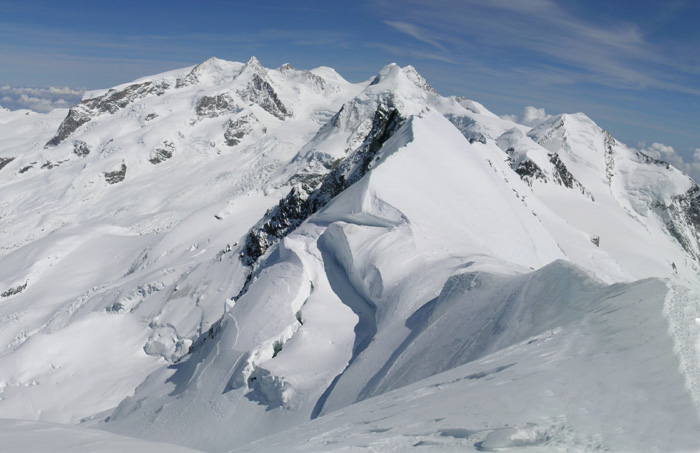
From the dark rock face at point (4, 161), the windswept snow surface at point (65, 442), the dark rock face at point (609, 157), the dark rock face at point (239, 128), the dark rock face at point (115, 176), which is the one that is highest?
the windswept snow surface at point (65, 442)

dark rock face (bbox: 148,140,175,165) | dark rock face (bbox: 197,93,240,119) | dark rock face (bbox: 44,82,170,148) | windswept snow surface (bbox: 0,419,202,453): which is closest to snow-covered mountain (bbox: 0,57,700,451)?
windswept snow surface (bbox: 0,419,202,453)

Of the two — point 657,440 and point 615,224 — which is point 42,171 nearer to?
point 615,224

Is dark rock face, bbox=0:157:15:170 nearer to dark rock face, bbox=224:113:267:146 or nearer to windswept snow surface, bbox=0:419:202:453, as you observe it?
dark rock face, bbox=224:113:267:146

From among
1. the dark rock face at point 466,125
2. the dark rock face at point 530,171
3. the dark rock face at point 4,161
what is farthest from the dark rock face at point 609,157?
the dark rock face at point 4,161

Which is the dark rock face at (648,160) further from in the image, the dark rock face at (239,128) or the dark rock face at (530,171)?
the dark rock face at (239,128)

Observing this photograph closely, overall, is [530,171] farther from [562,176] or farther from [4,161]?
[4,161]
